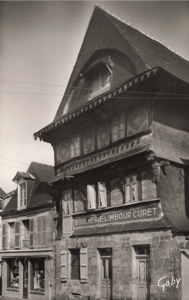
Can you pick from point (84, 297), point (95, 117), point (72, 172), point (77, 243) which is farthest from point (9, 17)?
point (84, 297)

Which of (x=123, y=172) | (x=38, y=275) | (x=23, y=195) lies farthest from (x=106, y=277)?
(x=23, y=195)

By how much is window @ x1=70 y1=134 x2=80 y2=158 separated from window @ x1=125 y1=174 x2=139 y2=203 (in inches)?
152

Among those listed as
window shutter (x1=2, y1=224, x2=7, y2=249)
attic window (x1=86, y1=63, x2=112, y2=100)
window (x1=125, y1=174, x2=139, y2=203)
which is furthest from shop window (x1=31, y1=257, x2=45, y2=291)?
attic window (x1=86, y1=63, x2=112, y2=100)

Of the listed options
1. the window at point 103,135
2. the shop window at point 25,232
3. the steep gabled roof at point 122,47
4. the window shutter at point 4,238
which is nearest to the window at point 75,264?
the window at point 103,135

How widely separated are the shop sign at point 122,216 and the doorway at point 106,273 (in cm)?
135

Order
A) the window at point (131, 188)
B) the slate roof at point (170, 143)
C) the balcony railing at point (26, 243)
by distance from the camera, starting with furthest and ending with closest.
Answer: the balcony railing at point (26, 243) < the window at point (131, 188) < the slate roof at point (170, 143)

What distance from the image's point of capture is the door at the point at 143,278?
Result: 15516 millimetres

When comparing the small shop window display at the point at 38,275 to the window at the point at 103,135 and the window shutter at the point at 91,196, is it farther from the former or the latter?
the window at the point at 103,135

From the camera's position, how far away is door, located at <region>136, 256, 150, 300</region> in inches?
611

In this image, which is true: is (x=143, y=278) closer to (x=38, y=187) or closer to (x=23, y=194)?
(x=38, y=187)

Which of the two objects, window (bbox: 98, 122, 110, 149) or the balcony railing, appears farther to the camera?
the balcony railing

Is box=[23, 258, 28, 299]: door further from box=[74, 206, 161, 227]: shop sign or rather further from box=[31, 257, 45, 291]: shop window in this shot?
box=[74, 206, 161, 227]: shop sign

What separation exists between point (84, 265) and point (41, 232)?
18.1ft

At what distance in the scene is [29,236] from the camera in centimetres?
2453
